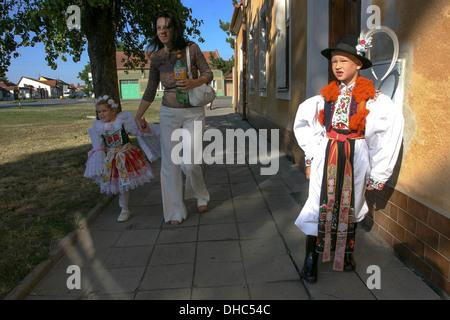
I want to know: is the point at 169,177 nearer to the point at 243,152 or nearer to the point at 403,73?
the point at 403,73

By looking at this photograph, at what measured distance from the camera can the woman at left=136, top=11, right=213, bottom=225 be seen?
12.0 ft

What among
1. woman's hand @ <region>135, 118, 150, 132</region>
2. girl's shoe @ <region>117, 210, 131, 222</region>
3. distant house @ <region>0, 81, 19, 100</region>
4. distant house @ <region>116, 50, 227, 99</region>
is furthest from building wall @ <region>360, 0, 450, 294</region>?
distant house @ <region>0, 81, 19, 100</region>

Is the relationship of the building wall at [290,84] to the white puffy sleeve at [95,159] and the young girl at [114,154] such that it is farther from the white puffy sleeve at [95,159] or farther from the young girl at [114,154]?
the white puffy sleeve at [95,159]

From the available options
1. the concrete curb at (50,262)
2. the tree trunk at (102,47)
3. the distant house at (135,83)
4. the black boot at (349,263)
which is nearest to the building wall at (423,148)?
the black boot at (349,263)

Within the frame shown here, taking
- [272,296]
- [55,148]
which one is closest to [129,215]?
[272,296]

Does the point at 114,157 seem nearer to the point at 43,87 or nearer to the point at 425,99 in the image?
the point at 425,99

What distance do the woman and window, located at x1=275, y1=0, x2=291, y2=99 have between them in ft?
11.9

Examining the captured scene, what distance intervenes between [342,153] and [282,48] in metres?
5.59

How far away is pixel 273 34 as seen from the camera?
8461mm

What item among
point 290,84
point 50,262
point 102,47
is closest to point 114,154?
point 50,262

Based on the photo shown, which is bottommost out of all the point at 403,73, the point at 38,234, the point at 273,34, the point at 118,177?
the point at 38,234

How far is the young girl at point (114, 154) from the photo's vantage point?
407 cm

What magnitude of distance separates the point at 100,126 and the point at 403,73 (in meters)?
3.09

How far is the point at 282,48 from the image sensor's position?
7.58 meters
